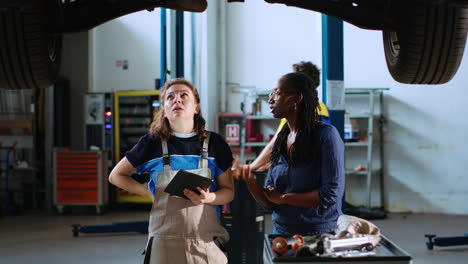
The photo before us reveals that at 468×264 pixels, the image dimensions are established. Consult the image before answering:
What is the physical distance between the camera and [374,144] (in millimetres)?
7117

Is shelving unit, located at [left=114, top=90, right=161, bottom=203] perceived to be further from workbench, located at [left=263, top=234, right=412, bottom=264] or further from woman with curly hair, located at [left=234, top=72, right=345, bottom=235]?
workbench, located at [left=263, top=234, right=412, bottom=264]

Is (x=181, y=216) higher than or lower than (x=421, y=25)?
lower

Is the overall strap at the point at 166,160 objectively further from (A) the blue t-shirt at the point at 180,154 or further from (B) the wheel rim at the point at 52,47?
(B) the wheel rim at the point at 52,47

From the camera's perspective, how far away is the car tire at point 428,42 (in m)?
2.20

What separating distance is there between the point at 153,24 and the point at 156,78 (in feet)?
2.72

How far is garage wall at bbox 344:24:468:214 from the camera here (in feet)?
22.8

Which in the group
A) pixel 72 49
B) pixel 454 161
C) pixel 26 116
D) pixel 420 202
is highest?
pixel 72 49

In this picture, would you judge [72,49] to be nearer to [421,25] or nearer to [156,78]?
[156,78]

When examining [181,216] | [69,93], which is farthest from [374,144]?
[181,216]

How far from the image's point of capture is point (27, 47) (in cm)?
230

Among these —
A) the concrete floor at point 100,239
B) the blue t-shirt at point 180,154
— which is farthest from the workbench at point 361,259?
the concrete floor at point 100,239

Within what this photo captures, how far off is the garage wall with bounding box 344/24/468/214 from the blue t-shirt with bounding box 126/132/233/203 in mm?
5542

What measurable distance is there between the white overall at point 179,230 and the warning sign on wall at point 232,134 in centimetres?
515

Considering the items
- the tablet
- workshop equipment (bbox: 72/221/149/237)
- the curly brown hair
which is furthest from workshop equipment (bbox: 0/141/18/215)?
the tablet
